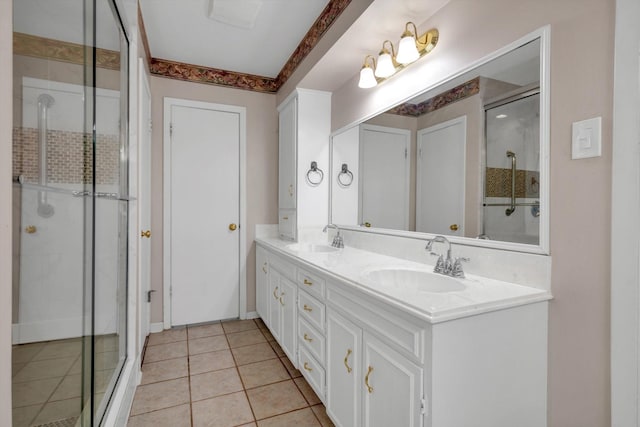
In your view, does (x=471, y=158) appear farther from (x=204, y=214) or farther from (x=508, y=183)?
(x=204, y=214)

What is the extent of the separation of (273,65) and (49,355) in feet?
8.71

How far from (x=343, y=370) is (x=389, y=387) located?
0.35 m

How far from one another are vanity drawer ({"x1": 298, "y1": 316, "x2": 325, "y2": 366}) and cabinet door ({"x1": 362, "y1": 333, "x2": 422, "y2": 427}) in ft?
1.43

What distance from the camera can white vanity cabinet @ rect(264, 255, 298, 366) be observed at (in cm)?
203

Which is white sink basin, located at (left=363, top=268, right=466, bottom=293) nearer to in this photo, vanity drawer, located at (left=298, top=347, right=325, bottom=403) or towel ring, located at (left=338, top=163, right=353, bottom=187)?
vanity drawer, located at (left=298, top=347, right=325, bottom=403)

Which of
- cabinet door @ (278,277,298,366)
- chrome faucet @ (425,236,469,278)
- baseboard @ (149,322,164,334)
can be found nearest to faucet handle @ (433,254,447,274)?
chrome faucet @ (425,236,469,278)

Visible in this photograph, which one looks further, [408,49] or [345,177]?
[345,177]

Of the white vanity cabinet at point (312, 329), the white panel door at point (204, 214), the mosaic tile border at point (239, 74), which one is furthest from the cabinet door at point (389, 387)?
the white panel door at point (204, 214)

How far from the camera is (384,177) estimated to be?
2047 millimetres

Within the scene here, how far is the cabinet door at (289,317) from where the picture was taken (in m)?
2.01

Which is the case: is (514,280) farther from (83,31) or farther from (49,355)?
(83,31)

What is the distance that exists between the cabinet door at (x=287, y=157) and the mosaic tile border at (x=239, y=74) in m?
0.34

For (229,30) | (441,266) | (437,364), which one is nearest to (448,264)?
(441,266)

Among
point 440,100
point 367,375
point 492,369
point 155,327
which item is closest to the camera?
point 492,369
